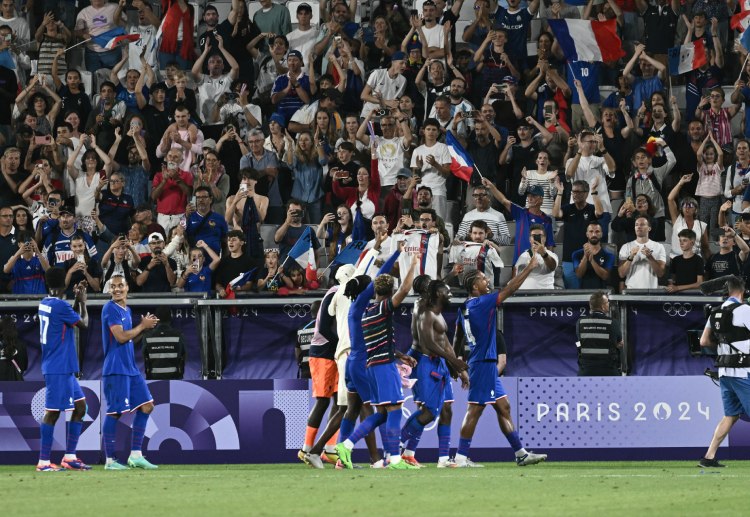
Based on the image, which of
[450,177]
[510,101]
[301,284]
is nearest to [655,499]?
[301,284]

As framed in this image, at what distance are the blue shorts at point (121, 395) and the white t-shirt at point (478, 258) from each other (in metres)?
5.31

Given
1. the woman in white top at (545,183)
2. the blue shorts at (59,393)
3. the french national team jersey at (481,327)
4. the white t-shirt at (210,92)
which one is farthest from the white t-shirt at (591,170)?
the blue shorts at (59,393)

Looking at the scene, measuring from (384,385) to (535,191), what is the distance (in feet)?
20.6

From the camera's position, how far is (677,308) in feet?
62.1

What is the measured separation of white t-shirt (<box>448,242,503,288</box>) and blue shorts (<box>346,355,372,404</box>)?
4.18m

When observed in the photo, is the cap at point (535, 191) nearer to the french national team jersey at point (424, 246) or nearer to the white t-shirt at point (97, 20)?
the french national team jersey at point (424, 246)

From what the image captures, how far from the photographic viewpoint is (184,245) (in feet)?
70.1

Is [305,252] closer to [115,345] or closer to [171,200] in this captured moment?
[171,200]

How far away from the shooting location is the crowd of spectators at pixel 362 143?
68.1 ft

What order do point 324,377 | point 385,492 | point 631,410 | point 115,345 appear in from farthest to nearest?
point 631,410 < point 324,377 < point 115,345 < point 385,492

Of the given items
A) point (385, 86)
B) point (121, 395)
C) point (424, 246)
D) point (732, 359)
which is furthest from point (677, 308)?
point (121, 395)

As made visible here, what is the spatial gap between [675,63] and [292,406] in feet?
33.1

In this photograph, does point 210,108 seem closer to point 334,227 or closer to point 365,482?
point 334,227

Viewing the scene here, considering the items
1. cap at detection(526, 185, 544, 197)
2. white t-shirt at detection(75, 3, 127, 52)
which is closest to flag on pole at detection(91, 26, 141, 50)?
white t-shirt at detection(75, 3, 127, 52)
